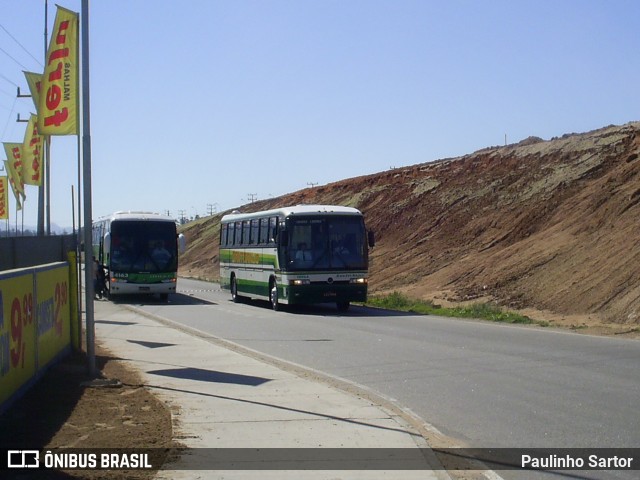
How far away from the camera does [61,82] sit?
1446cm

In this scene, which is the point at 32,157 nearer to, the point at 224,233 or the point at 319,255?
the point at 224,233

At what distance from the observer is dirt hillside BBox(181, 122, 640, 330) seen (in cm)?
2591

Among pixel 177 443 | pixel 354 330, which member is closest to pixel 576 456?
pixel 177 443

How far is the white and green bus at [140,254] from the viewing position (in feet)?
111

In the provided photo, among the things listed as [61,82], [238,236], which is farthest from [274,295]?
[61,82]

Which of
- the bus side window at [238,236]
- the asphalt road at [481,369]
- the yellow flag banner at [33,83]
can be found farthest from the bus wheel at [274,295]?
the yellow flag banner at [33,83]

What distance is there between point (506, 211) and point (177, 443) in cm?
3302

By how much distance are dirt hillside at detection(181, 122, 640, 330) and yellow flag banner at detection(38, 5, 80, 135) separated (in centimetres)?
1373

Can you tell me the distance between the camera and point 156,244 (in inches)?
1353

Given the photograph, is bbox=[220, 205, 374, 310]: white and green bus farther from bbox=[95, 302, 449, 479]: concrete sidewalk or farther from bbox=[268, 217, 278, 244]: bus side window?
bbox=[95, 302, 449, 479]: concrete sidewalk

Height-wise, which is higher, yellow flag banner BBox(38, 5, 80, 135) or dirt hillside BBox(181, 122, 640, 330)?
yellow flag banner BBox(38, 5, 80, 135)

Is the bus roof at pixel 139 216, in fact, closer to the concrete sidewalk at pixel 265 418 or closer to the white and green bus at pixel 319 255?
the white and green bus at pixel 319 255

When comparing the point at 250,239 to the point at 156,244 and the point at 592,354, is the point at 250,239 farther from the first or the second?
the point at 592,354

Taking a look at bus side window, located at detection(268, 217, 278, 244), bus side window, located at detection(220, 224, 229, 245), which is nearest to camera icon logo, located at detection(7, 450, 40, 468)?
bus side window, located at detection(268, 217, 278, 244)
